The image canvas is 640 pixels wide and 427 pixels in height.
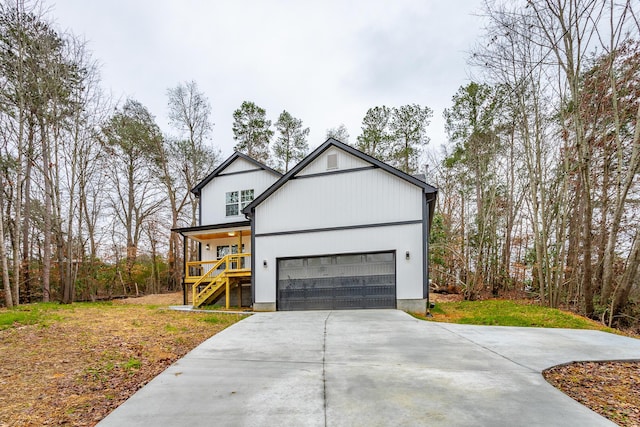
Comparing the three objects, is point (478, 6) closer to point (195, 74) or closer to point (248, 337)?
point (248, 337)

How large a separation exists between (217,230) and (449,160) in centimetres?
1384

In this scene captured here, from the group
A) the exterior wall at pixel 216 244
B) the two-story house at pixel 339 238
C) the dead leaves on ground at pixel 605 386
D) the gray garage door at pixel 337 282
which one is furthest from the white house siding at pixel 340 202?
the dead leaves on ground at pixel 605 386

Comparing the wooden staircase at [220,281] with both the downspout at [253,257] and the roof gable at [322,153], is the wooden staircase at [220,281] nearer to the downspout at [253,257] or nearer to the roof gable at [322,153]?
the downspout at [253,257]

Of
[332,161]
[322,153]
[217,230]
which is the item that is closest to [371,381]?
[332,161]

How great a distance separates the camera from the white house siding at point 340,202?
Result: 1068 centimetres

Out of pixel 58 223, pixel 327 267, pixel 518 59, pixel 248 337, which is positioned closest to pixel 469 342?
pixel 248 337

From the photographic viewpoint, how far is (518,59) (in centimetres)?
1102

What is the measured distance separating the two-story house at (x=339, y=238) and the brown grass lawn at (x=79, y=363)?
382cm

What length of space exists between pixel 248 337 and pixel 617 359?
609cm

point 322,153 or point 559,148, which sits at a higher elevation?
point 559,148

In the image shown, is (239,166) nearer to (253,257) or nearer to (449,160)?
(253,257)

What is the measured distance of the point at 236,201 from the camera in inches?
583

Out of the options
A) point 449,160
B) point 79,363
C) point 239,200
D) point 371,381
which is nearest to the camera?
point 371,381

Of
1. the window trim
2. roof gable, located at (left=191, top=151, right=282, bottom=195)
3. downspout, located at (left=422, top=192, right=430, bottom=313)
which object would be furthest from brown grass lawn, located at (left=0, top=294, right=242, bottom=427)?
roof gable, located at (left=191, top=151, right=282, bottom=195)
